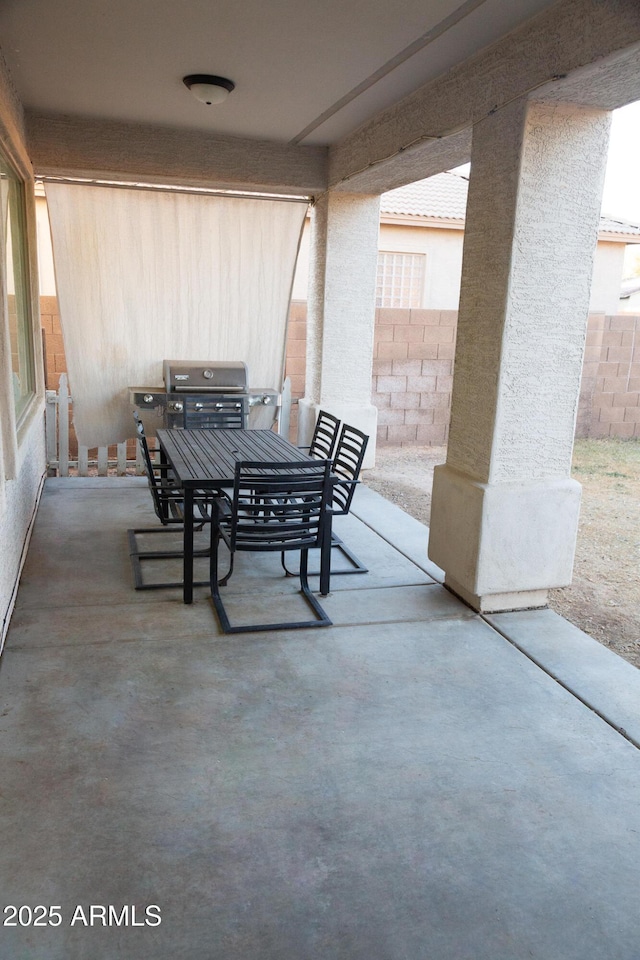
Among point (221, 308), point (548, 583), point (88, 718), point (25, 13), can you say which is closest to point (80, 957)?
point (88, 718)

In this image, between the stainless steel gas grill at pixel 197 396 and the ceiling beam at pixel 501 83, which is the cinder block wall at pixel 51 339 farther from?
the ceiling beam at pixel 501 83

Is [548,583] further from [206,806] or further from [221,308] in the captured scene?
[221,308]

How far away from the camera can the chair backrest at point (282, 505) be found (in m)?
3.40

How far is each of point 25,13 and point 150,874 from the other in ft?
11.9

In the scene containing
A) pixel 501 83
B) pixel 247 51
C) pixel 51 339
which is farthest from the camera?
pixel 51 339

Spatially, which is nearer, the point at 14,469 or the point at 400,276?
the point at 14,469

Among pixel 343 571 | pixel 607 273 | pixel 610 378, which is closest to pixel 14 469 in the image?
pixel 343 571

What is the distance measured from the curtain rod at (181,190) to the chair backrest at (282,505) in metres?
3.62

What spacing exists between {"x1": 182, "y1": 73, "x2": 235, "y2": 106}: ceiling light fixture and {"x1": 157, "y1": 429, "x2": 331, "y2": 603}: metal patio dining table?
6.87 feet

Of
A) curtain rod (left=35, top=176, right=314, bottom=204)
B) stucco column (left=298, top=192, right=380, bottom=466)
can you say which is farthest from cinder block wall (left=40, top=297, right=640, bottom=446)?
curtain rod (left=35, top=176, right=314, bottom=204)

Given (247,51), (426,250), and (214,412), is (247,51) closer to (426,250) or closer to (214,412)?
(214,412)

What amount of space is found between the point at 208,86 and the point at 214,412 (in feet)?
8.54

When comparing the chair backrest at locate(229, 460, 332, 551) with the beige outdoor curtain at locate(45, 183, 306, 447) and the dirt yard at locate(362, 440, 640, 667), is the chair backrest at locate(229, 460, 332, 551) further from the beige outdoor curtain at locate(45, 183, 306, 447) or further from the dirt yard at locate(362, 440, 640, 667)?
the beige outdoor curtain at locate(45, 183, 306, 447)

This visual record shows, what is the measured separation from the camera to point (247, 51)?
3764 mm
